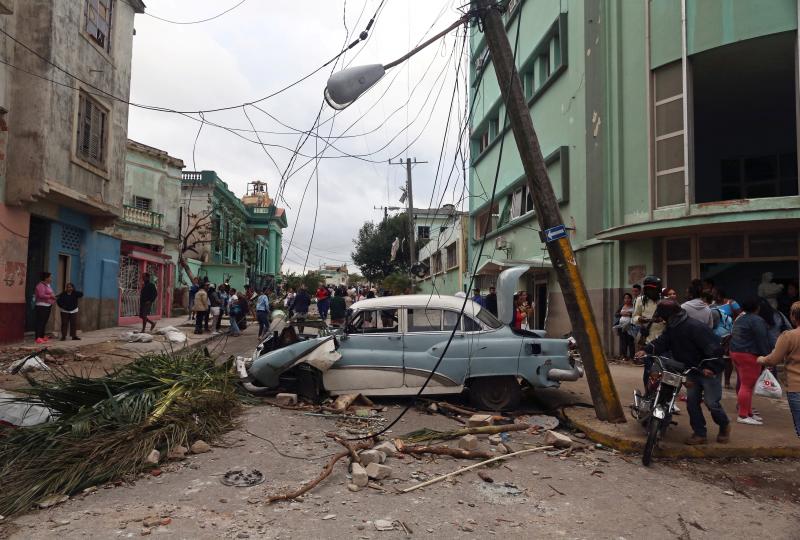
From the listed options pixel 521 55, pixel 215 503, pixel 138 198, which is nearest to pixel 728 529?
→ pixel 215 503

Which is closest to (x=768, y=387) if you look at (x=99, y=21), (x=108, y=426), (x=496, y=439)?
(x=496, y=439)

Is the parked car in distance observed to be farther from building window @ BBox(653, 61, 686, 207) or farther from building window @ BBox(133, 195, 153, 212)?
building window @ BBox(133, 195, 153, 212)

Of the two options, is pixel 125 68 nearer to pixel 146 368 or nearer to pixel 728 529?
pixel 146 368

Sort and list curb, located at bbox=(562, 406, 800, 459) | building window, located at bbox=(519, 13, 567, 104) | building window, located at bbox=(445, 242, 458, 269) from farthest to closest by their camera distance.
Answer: building window, located at bbox=(445, 242, 458, 269) → building window, located at bbox=(519, 13, 567, 104) → curb, located at bbox=(562, 406, 800, 459)

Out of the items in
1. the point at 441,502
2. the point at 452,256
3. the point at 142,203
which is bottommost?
the point at 441,502

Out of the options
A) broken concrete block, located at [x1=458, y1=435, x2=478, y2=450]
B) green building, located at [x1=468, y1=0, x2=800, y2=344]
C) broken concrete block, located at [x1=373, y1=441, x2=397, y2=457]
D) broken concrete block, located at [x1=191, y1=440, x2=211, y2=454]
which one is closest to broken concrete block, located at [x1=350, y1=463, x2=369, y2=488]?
broken concrete block, located at [x1=373, y1=441, x2=397, y2=457]

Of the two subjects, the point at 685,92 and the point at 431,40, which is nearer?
the point at 431,40

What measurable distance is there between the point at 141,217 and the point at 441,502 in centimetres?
2385

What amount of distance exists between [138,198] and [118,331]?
12693 millimetres

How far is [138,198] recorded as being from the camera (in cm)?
2570

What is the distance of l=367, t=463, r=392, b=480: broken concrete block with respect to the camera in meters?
4.23

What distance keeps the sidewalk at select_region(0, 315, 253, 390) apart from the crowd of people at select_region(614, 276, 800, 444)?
6.36m

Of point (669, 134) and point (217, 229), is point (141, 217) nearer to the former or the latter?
point (217, 229)

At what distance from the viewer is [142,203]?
25922mm
